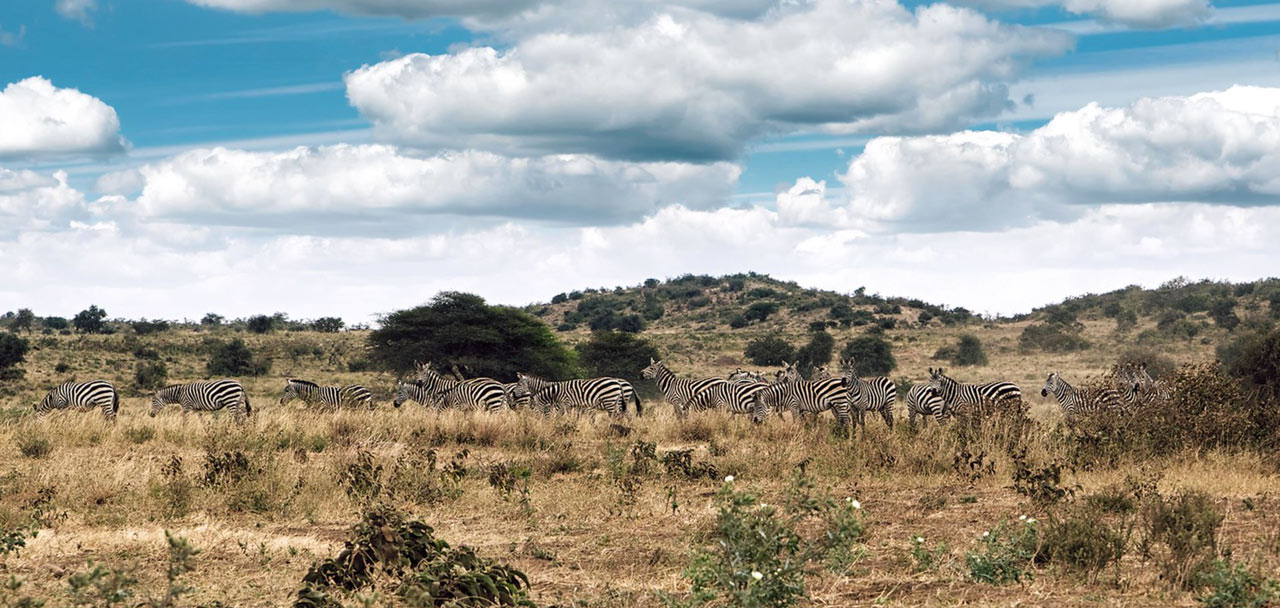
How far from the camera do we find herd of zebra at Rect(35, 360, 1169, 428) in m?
20.7

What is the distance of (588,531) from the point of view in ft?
33.9

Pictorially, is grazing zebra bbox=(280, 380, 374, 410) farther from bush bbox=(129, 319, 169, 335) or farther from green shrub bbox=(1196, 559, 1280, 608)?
bush bbox=(129, 319, 169, 335)

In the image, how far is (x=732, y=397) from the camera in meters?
22.6

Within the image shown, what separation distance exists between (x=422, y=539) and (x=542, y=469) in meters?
5.99

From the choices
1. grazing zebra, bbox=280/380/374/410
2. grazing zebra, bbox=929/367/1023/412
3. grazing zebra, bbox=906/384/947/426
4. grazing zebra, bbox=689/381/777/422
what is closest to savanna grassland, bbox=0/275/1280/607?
grazing zebra, bbox=689/381/777/422

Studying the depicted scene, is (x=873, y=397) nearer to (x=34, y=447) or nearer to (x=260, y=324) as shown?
(x=34, y=447)

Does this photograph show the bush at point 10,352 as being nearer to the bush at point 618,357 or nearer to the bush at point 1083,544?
the bush at point 618,357

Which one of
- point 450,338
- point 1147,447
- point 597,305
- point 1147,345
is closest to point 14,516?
point 1147,447

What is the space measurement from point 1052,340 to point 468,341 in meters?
35.3

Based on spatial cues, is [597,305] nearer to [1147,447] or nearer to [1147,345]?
[1147,345]

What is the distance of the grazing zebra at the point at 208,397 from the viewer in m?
24.4

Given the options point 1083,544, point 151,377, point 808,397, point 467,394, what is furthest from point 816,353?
point 1083,544

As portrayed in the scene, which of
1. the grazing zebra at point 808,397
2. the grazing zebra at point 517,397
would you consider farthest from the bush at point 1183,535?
the grazing zebra at point 517,397

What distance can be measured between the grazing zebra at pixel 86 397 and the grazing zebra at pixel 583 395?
8804mm
